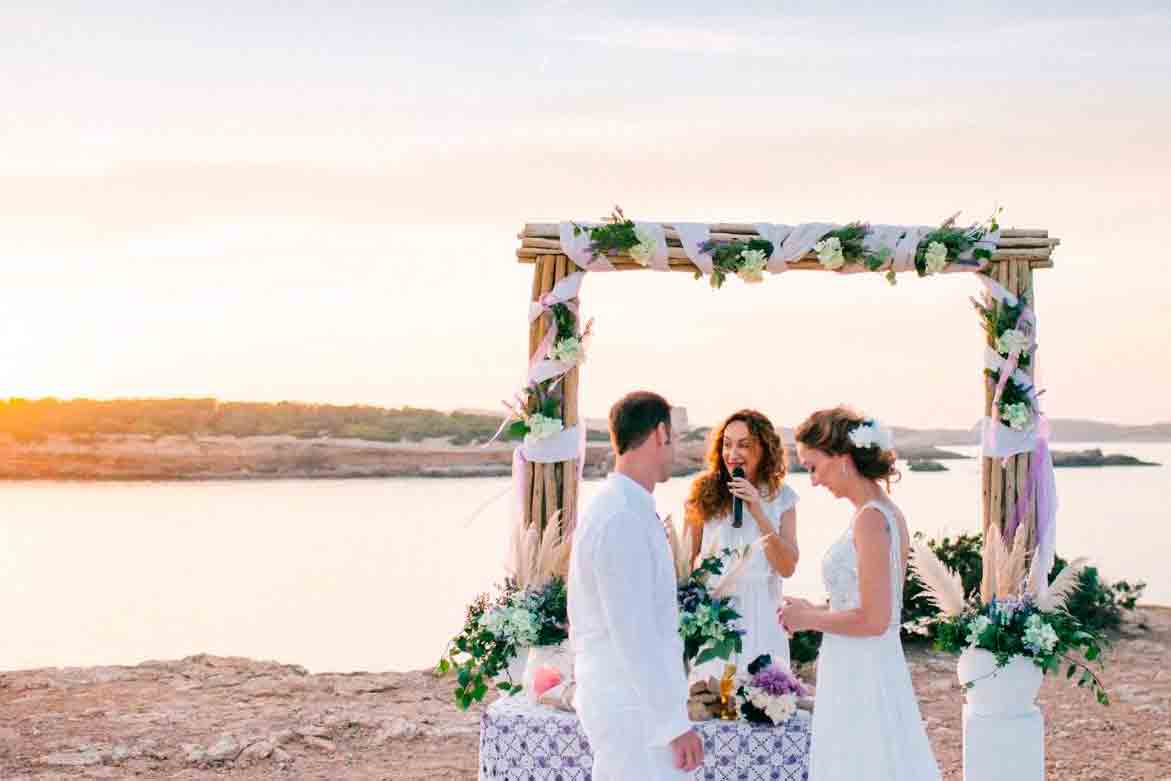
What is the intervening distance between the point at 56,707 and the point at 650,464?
7.28 metres

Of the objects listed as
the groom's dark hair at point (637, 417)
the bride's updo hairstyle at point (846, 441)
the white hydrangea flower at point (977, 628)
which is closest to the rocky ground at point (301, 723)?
the white hydrangea flower at point (977, 628)

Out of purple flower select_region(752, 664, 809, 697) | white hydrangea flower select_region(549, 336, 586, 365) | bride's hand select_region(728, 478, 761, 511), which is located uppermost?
white hydrangea flower select_region(549, 336, 586, 365)

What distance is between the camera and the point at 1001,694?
6.42m

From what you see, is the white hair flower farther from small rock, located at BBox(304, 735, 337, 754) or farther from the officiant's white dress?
small rock, located at BBox(304, 735, 337, 754)

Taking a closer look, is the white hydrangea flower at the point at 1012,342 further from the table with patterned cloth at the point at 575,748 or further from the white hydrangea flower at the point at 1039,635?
the table with patterned cloth at the point at 575,748

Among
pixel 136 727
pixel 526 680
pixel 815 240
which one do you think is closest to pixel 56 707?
pixel 136 727

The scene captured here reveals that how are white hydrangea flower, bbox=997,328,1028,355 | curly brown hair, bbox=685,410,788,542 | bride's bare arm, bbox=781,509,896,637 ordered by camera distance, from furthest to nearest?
white hydrangea flower, bbox=997,328,1028,355 < curly brown hair, bbox=685,410,788,542 < bride's bare arm, bbox=781,509,896,637

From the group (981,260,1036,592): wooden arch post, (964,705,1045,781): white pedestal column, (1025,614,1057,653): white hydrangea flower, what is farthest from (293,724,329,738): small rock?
(1025,614,1057,653): white hydrangea flower

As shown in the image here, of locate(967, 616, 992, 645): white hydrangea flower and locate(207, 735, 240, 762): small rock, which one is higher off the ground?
locate(967, 616, 992, 645): white hydrangea flower

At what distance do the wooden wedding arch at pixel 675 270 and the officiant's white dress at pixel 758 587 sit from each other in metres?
0.87

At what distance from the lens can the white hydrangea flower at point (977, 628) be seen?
6.35m

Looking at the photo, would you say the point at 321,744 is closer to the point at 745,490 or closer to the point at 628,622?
the point at 745,490

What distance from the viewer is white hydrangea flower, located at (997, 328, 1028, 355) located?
6.93m

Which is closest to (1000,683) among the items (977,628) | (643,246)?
(977,628)
